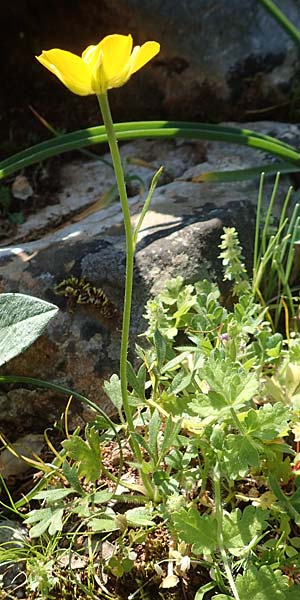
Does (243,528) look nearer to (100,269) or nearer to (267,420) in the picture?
(267,420)

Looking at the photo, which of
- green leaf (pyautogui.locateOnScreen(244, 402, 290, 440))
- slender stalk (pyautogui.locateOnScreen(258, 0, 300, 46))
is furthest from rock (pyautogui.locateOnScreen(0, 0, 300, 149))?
green leaf (pyautogui.locateOnScreen(244, 402, 290, 440))

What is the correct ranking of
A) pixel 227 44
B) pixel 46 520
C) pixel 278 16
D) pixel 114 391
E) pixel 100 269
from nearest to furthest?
pixel 46 520 < pixel 114 391 < pixel 100 269 < pixel 278 16 < pixel 227 44

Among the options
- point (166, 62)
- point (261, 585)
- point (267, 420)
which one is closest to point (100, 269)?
point (267, 420)

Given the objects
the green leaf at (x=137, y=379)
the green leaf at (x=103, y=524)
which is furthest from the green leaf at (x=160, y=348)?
the green leaf at (x=103, y=524)

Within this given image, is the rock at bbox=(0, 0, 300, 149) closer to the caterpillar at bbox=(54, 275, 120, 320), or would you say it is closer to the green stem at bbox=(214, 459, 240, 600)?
the caterpillar at bbox=(54, 275, 120, 320)

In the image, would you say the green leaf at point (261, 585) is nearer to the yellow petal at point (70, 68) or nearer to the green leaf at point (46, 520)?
the green leaf at point (46, 520)

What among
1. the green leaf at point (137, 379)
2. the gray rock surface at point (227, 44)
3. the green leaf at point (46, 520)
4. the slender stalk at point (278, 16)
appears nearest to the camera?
the green leaf at point (46, 520)

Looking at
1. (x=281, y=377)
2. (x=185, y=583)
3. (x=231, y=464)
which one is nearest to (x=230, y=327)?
(x=281, y=377)
